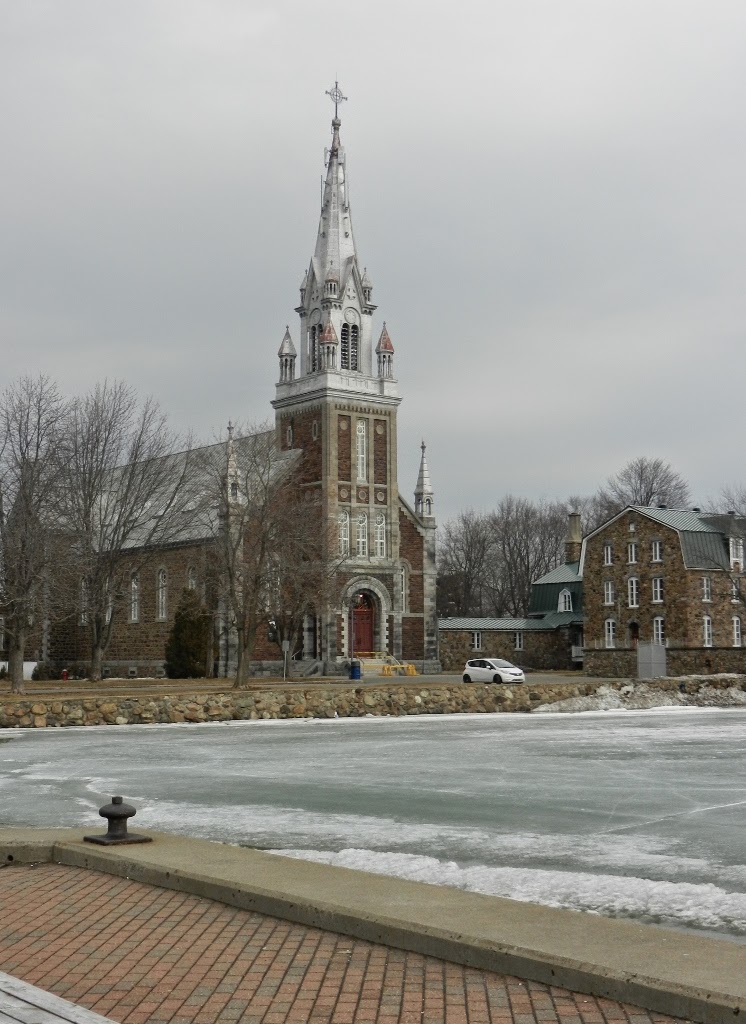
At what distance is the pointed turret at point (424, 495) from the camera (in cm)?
6788

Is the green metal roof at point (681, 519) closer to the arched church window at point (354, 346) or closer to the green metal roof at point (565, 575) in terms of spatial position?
the green metal roof at point (565, 575)

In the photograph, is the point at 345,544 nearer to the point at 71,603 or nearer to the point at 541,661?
the point at 541,661

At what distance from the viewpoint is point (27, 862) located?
34.2 feet

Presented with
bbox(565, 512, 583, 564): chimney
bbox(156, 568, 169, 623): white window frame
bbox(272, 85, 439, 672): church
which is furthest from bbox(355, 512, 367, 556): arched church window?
bbox(565, 512, 583, 564): chimney

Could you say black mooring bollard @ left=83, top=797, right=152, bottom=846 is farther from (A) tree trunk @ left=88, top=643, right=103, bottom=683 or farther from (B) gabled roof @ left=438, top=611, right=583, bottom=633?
(B) gabled roof @ left=438, top=611, right=583, bottom=633

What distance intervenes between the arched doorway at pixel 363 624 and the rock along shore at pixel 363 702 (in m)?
19.3

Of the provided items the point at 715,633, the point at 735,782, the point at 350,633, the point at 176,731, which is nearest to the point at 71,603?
the point at 176,731

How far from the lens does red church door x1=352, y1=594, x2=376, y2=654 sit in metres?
62.9

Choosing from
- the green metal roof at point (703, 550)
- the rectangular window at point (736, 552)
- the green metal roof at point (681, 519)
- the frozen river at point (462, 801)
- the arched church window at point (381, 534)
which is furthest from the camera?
the arched church window at point (381, 534)

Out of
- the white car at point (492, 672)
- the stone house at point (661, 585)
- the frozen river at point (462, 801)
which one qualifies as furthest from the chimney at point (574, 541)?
the frozen river at point (462, 801)

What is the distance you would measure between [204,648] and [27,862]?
148 ft

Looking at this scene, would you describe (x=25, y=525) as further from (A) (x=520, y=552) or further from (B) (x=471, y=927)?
(A) (x=520, y=552)

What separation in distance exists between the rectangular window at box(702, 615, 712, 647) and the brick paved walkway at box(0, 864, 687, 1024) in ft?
178

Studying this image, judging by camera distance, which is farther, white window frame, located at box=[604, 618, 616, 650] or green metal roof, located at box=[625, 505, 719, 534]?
white window frame, located at box=[604, 618, 616, 650]
